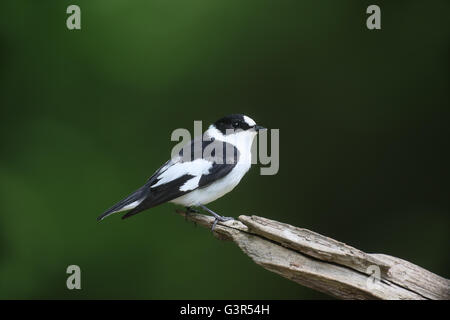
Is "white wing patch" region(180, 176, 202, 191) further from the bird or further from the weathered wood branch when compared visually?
the weathered wood branch

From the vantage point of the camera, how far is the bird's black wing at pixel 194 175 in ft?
7.05

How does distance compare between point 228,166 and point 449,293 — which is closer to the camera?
point 449,293

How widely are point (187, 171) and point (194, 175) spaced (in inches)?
1.7

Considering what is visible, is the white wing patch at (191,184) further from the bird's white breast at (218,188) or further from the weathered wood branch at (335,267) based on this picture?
the weathered wood branch at (335,267)

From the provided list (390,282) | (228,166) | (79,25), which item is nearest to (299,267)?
(390,282)

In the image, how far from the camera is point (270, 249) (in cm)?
185

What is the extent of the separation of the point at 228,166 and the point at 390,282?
2.95 ft

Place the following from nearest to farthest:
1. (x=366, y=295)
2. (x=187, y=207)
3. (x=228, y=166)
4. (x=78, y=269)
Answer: (x=366, y=295), (x=228, y=166), (x=187, y=207), (x=78, y=269)

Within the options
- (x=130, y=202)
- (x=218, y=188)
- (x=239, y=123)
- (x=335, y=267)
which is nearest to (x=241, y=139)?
→ (x=239, y=123)

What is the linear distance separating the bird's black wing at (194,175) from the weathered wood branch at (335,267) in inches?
16.0

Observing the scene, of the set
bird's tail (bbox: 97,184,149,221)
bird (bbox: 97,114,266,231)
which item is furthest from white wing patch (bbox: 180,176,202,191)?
bird's tail (bbox: 97,184,149,221)

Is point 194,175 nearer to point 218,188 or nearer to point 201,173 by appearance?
point 201,173

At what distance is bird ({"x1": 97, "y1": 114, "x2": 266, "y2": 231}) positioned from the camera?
219cm

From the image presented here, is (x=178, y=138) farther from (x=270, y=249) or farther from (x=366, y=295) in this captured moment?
(x=366, y=295)
